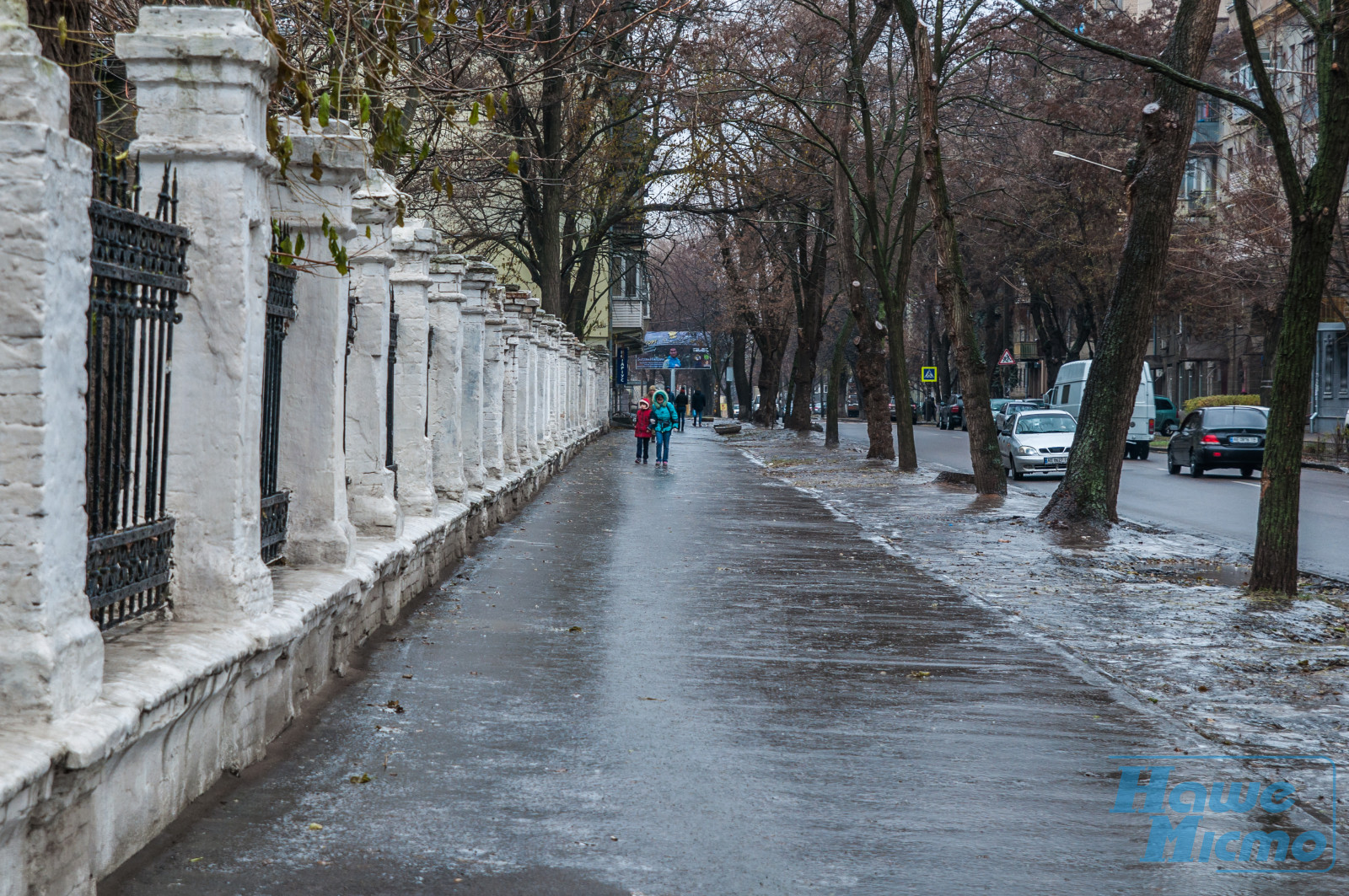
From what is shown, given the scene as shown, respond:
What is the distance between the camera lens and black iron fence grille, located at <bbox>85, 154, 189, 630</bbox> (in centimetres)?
498

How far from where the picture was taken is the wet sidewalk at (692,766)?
4516 mm

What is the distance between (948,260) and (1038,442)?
28.6 feet

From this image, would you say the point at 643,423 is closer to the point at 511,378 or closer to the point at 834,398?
the point at 834,398

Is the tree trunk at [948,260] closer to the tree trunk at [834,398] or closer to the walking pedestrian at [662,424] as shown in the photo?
the walking pedestrian at [662,424]

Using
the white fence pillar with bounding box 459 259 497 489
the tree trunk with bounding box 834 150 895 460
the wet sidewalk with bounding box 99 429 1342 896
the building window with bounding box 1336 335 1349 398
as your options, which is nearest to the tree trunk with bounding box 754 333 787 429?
the building window with bounding box 1336 335 1349 398

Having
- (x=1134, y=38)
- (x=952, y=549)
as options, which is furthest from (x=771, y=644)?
(x=1134, y=38)

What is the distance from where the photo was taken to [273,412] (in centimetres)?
758

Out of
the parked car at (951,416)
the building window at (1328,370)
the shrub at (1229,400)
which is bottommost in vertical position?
the parked car at (951,416)

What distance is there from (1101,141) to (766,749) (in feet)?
120

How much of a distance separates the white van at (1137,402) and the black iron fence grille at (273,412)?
28.0 meters

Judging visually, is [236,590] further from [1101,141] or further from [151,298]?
[1101,141]

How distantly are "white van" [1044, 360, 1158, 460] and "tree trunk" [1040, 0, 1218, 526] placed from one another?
1806cm

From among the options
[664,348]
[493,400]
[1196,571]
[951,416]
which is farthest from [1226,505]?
[664,348]

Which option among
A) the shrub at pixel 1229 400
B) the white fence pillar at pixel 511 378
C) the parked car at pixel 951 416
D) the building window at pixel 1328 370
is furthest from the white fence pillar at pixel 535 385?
the parked car at pixel 951 416
